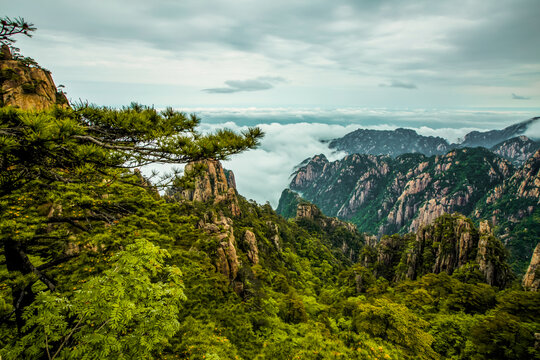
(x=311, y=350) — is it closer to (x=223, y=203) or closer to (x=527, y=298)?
(x=527, y=298)

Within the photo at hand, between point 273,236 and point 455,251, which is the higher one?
point 455,251

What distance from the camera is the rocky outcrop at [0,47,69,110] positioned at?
1669 cm

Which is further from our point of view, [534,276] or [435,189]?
[435,189]

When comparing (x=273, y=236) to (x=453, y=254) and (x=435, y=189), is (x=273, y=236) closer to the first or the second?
(x=453, y=254)

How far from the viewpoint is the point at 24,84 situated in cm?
1739

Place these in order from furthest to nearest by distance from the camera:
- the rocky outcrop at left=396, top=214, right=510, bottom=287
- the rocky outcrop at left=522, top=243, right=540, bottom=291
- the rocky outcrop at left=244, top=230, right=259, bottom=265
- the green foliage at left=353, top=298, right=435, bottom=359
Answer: the rocky outcrop at left=396, top=214, right=510, bottom=287, the rocky outcrop at left=244, top=230, right=259, bottom=265, the rocky outcrop at left=522, top=243, right=540, bottom=291, the green foliage at left=353, top=298, right=435, bottom=359

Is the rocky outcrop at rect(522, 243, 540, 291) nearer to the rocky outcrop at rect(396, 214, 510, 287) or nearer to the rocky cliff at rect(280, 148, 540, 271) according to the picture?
the rocky outcrop at rect(396, 214, 510, 287)

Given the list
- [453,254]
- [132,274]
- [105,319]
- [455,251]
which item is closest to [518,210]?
[455,251]

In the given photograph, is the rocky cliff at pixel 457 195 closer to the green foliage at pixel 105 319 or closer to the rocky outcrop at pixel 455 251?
the rocky outcrop at pixel 455 251

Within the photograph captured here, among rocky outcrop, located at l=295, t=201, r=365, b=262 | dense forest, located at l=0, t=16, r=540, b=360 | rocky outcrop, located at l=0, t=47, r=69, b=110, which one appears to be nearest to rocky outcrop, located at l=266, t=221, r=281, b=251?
dense forest, located at l=0, t=16, r=540, b=360

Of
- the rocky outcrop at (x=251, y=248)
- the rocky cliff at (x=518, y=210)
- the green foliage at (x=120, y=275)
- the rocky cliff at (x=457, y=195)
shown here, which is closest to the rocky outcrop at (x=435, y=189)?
the rocky cliff at (x=457, y=195)

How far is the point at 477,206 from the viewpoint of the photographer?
129875 millimetres

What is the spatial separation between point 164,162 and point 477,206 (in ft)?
561

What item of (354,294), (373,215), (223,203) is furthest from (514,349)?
(373,215)
